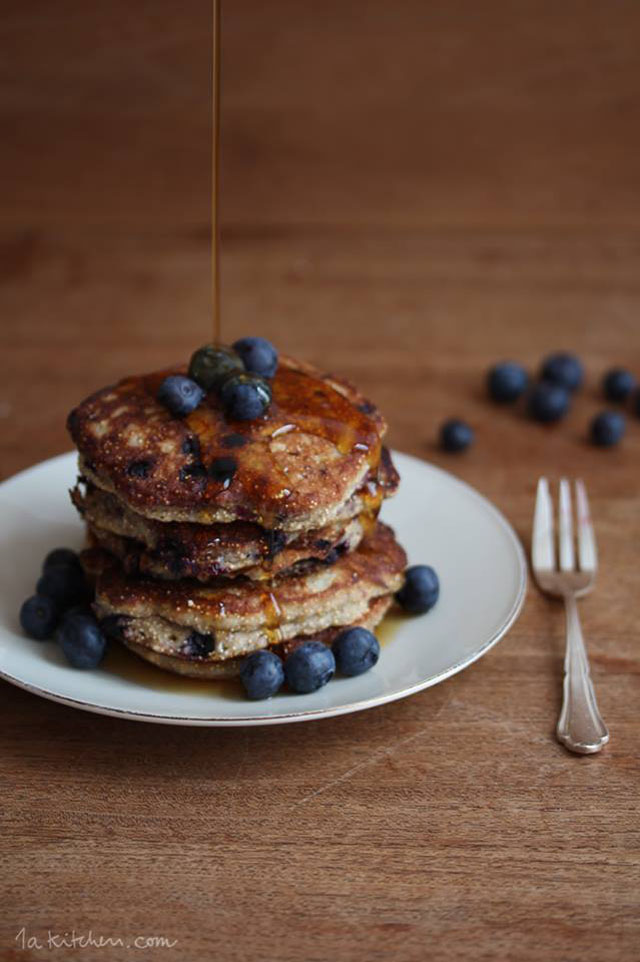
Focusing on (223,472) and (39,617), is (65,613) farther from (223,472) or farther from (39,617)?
(223,472)

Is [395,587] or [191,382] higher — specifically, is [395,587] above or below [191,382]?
below

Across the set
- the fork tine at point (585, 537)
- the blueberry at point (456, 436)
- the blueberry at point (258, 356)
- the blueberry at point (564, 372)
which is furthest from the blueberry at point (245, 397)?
the blueberry at point (564, 372)

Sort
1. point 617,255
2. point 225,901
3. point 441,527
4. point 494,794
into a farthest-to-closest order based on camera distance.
→ point 617,255
point 441,527
point 494,794
point 225,901

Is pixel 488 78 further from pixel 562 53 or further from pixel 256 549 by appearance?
pixel 256 549

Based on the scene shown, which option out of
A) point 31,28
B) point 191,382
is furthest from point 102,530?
point 31,28

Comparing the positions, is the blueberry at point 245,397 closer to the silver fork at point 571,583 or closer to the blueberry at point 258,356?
the blueberry at point 258,356

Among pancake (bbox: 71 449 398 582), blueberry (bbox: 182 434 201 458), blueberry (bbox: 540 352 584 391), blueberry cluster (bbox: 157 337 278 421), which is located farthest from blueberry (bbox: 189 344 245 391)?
blueberry (bbox: 540 352 584 391)

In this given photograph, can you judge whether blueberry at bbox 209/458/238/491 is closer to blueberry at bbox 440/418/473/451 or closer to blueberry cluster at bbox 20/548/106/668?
blueberry cluster at bbox 20/548/106/668
